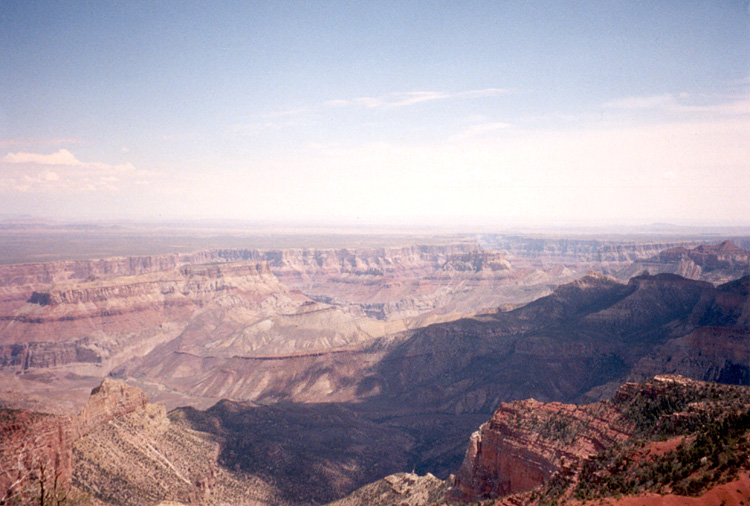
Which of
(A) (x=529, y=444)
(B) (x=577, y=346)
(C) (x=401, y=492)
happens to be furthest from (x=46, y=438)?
(B) (x=577, y=346)

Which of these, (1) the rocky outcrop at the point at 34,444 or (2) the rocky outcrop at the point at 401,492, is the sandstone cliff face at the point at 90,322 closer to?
(1) the rocky outcrop at the point at 34,444

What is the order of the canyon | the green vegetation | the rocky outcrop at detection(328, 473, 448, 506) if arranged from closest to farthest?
the green vegetation, the rocky outcrop at detection(328, 473, 448, 506), the canyon

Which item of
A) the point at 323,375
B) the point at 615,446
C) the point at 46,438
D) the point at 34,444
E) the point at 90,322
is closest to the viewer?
the point at 615,446

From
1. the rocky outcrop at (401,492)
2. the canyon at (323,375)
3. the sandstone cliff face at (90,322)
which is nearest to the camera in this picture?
the rocky outcrop at (401,492)

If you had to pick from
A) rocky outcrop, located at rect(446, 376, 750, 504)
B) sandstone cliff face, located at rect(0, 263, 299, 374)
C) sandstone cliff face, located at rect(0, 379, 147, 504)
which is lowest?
sandstone cliff face, located at rect(0, 263, 299, 374)

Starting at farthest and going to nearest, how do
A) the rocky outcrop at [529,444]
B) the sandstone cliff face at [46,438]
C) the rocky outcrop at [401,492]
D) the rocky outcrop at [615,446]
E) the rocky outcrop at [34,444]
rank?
1. the rocky outcrop at [401,492]
2. the rocky outcrop at [34,444]
3. the rocky outcrop at [529,444]
4. the sandstone cliff face at [46,438]
5. the rocky outcrop at [615,446]

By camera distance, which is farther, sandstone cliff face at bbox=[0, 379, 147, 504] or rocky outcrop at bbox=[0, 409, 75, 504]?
rocky outcrop at bbox=[0, 409, 75, 504]

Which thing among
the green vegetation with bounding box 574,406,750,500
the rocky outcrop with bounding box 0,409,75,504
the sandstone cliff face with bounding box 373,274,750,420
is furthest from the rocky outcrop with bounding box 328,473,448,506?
the sandstone cliff face with bounding box 373,274,750,420

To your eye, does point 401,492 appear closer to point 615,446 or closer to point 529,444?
point 529,444

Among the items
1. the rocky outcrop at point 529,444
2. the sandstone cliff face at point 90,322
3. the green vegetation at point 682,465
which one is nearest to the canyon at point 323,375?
the rocky outcrop at point 529,444

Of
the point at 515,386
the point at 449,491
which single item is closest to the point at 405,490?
the point at 449,491

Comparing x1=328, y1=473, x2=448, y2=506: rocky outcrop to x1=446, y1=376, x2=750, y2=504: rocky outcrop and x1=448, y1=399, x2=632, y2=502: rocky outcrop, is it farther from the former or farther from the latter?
x1=448, y1=399, x2=632, y2=502: rocky outcrop

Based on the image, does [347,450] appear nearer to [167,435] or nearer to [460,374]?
[167,435]
